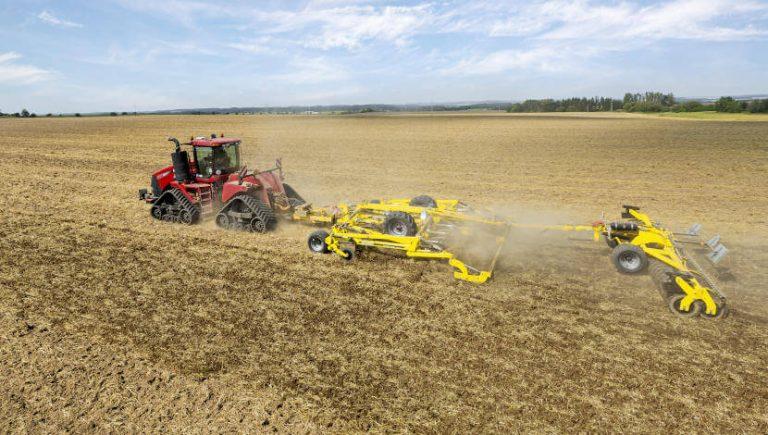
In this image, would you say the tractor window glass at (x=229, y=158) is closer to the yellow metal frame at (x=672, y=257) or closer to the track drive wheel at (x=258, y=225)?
the track drive wheel at (x=258, y=225)

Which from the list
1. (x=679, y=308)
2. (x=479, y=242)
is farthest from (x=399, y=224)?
(x=679, y=308)

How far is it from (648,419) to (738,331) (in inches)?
114

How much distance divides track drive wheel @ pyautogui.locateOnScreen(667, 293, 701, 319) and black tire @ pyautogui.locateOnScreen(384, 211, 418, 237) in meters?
4.72

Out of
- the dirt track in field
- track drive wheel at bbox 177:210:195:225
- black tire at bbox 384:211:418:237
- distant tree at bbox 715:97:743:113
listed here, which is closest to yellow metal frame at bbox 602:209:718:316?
the dirt track in field

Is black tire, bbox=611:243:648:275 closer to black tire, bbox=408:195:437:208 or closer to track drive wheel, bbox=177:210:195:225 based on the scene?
black tire, bbox=408:195:437:208

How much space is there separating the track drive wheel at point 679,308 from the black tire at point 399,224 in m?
4.72

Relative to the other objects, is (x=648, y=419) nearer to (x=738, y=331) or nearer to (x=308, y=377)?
(x=738, y=331)

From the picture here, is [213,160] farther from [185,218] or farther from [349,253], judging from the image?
[349,253]

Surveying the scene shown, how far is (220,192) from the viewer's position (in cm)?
1131

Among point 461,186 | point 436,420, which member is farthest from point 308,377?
point 461,186

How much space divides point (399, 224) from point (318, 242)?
1799 mm

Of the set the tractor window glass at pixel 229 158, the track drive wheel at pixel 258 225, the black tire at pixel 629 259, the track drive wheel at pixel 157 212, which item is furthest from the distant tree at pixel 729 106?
the track drive wheel at pixel 157 212

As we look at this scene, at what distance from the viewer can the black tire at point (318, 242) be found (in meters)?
9.09

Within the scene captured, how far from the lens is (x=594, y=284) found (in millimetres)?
7918
